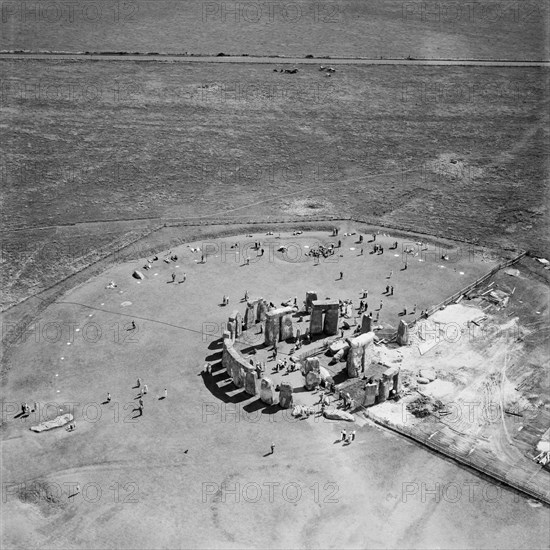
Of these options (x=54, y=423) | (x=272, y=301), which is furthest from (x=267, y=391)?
(x=54, y=423)

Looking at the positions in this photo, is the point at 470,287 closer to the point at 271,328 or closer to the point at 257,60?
the point at 271,328

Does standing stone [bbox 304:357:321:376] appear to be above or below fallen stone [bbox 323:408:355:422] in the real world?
above

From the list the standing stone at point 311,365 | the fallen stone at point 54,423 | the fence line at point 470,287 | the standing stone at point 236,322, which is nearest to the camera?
the fallen stone at point 54,423

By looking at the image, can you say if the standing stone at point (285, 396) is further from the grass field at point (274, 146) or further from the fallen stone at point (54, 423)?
Answer: the grass field at point (274, 146)

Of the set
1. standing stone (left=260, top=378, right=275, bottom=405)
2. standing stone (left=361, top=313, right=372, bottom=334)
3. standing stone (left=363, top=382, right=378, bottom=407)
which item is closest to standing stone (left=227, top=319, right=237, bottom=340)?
→ standing stone (left=260, top=378, right=275, bottom=405)

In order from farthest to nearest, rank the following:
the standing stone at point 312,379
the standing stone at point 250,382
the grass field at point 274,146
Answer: the grass field at point 274,146 → the standing stone at point 312,379 → the standing stone at point 250,382

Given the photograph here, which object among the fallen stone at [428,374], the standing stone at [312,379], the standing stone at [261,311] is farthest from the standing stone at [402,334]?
the standing stone at [261,311]

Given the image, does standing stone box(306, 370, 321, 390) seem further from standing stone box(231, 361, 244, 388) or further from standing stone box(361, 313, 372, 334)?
standing stone box(361, 313, 372, 334)

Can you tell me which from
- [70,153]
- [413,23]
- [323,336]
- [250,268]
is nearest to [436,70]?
[413,23]
